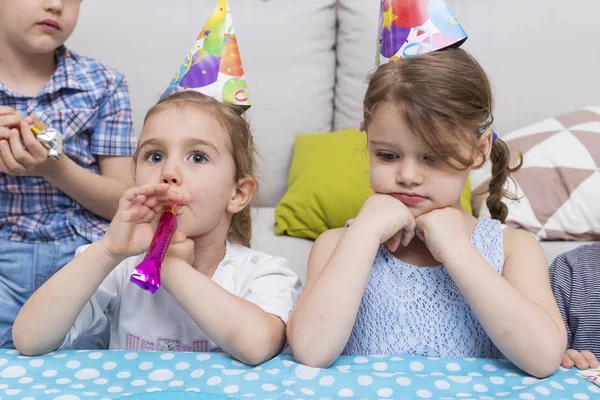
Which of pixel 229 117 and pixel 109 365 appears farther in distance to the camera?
pixel 229 117

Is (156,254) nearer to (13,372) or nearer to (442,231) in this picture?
(13,372)

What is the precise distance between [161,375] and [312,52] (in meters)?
1.34

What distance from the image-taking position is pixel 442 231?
0.95m

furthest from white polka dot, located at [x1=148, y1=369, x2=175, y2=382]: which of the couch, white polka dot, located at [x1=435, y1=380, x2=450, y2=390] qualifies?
the couch

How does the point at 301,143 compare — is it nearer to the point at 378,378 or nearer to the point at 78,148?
the point at 78,148

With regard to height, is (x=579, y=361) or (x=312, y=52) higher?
(x=312, y=52)

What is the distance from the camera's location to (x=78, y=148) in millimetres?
1401

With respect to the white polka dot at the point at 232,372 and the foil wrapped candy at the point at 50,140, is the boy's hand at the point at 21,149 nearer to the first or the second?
the foil wrapped candy at the point at 50,140

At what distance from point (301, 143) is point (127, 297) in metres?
0.96

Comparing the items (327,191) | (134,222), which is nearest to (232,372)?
(134,222)

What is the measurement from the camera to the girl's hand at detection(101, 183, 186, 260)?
3.03 ft

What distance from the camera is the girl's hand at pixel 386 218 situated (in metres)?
0.95

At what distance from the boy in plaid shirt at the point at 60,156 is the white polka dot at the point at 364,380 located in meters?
0.74

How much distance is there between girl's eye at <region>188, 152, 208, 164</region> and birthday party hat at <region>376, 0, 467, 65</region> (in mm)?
345
